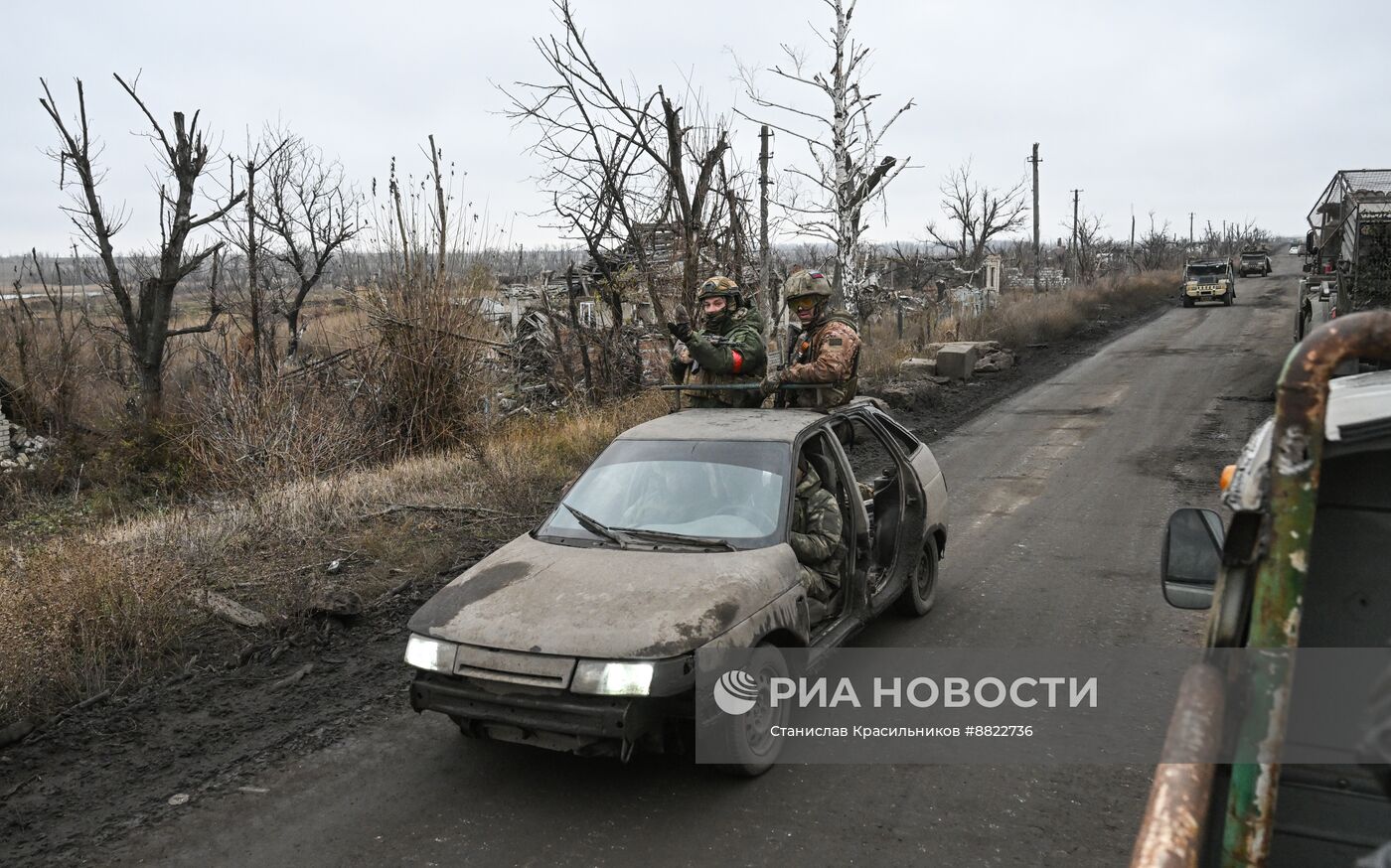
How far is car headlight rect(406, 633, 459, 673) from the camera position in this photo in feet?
13.0

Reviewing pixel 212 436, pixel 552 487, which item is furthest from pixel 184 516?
pixel 552 487

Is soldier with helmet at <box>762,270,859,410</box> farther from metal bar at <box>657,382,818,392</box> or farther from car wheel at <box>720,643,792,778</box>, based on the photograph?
car wheel at <box>720,643,792,778</box>

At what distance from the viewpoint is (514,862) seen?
3.54m

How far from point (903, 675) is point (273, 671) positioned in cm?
349

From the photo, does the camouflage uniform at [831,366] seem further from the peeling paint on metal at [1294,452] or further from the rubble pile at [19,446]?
the rubble pile at [19,446]

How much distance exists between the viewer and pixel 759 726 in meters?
4.18

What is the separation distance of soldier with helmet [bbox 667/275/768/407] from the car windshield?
110 centimetres

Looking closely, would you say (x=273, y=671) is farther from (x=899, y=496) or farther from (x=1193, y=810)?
(x=1193, y=810)

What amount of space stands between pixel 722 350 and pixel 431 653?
298 centimetres

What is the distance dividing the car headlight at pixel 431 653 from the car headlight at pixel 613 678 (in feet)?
1.94

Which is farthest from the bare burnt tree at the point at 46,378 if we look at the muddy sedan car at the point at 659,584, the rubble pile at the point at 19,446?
the muddy sedan car at the point at 659,584

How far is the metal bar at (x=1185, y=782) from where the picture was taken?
5.84ft

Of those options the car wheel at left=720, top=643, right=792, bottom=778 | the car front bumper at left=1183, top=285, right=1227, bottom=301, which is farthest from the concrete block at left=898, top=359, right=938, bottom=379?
the car front bumper at left=1183, top=285, right=1227, bottom=301

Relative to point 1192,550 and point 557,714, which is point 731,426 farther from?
point 1192,550
